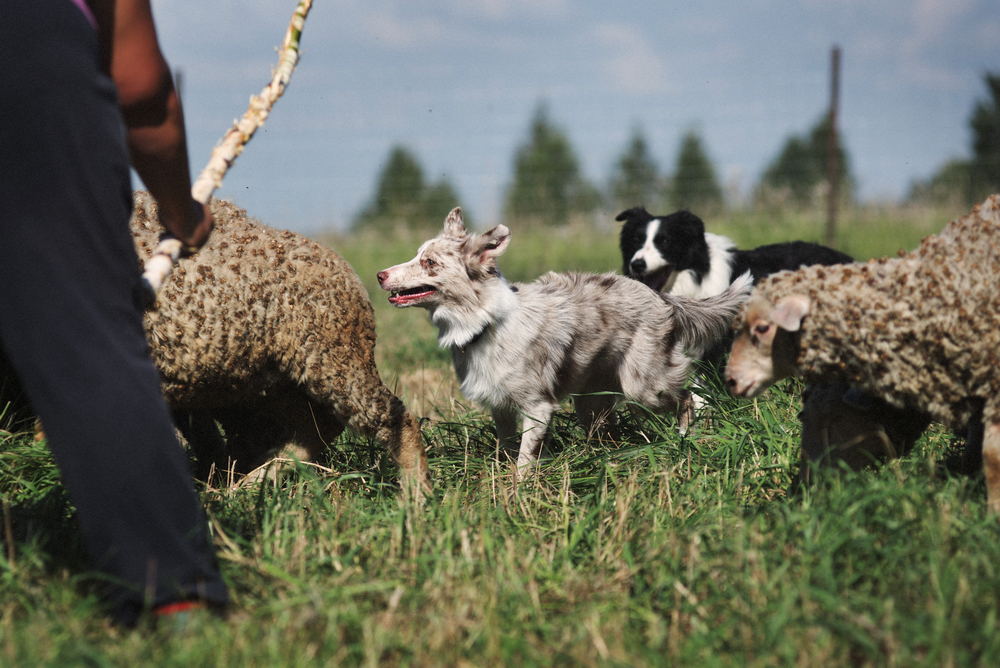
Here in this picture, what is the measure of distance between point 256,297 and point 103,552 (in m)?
1.56

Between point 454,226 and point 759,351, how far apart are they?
2027 millimetres

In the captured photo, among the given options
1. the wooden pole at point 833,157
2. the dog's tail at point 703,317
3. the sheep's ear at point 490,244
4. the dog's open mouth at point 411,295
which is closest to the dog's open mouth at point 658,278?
the dog's tail at point 703,317

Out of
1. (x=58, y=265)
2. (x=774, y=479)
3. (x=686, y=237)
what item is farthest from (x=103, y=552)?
(x=686, y=237)

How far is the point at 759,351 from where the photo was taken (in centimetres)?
272

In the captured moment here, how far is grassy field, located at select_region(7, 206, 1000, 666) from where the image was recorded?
1.90 metres

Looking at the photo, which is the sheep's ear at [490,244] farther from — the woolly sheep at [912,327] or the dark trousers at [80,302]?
the dark trousers at [80,302]

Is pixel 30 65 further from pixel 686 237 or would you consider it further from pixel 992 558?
pixel 686 237

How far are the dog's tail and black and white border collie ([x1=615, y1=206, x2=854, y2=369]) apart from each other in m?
0.93

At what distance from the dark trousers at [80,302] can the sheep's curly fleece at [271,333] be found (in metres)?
1.29

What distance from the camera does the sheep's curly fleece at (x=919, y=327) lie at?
2414mm

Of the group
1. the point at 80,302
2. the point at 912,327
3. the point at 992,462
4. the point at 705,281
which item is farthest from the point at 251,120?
the point at 705,281

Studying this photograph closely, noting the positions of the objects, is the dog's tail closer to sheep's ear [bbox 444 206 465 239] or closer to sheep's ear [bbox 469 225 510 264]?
sheep's ear [bbox 469 225 510 264]

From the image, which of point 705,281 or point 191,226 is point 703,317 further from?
point 191,226

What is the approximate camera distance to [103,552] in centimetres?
193
